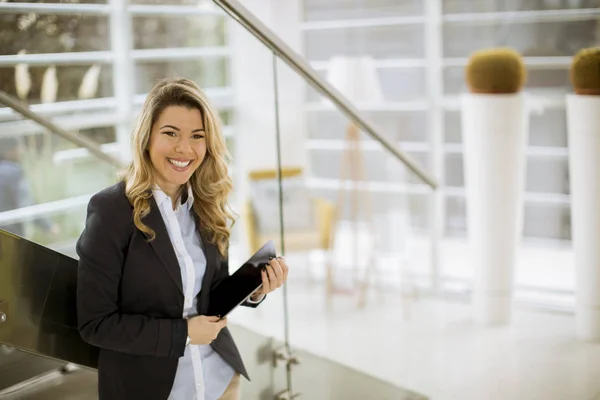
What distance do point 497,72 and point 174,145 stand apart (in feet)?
9.15

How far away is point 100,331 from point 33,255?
0.25m

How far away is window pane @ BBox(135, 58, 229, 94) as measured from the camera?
5.21 meters

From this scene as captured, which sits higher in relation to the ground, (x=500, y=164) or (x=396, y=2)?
(x=396, y=2)

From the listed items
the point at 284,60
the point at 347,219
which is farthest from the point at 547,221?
the point at 284,60

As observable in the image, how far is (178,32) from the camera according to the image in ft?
18.1

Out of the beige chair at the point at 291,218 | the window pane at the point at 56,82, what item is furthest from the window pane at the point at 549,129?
the window pane at the point at 56,82

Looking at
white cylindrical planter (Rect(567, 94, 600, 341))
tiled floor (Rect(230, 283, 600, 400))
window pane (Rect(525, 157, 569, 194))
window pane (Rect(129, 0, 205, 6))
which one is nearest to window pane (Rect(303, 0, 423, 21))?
window pane (Rect(129, 0, 205, 6))

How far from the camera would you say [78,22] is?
4613 millimetres

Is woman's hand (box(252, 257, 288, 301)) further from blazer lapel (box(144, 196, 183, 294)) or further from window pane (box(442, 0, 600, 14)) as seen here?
window pane (box(442, 0, 600, 14))

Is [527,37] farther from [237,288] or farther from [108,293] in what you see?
[108,293]

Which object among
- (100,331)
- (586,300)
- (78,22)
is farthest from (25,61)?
(586,300)

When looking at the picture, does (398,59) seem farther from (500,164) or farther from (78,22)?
(78,22)

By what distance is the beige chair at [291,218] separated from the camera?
4969 mm

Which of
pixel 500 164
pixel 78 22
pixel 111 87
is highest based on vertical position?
pixel 78 22
